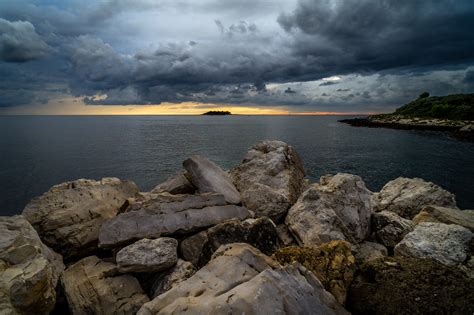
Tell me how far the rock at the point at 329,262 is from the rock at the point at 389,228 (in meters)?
3.97

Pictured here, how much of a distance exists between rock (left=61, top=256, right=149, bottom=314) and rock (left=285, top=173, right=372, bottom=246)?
5.07m

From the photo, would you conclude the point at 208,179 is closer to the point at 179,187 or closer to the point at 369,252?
the point at 179,187

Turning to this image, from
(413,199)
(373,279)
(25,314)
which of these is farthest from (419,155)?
(25,314)

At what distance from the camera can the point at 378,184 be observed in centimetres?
3077

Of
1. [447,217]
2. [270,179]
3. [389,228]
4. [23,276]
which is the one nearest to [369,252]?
[389,228]

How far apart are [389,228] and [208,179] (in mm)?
6691

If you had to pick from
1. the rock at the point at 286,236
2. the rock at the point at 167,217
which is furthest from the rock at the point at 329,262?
the rock at the point at 167,217

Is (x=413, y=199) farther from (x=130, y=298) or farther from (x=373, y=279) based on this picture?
(x=130, y=298)

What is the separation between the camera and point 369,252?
9.28 m

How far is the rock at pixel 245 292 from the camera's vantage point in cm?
454

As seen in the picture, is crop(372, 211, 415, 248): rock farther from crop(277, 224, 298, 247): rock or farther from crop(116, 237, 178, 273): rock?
crop(116, 237, 178, 273): rock

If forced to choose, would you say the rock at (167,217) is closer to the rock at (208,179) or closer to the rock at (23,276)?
the rock at (208,179)

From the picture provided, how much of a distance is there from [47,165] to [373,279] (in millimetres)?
43485

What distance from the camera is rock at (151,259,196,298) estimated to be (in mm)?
7281
